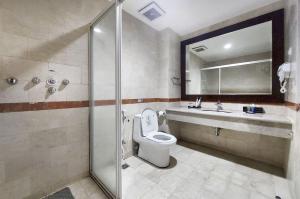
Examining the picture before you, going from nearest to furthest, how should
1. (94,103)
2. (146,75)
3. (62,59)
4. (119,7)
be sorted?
(119,7) → (62,59) → (94,103) → (146,75)

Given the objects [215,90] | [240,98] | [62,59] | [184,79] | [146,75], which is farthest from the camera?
[184,79]

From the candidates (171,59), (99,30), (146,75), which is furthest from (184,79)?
(99,30)

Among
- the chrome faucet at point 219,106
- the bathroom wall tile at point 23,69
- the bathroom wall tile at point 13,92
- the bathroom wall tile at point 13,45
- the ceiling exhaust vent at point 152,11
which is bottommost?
the chrome faucet at point 219,106

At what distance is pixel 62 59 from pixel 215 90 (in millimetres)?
2584

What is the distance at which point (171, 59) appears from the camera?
8.70 feet

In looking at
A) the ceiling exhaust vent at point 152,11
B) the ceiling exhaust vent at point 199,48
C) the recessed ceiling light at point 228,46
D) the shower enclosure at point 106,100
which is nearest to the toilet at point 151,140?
the shower enclosure at point 106,100

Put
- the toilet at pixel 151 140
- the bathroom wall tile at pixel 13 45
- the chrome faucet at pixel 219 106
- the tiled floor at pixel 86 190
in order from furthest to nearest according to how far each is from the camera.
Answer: the chrome faucet at pixel 219 106 → the toilet at pixel 151 140 → the tiled floor at pixel 86 190 → the bathroom wall tile at pixel 13 45

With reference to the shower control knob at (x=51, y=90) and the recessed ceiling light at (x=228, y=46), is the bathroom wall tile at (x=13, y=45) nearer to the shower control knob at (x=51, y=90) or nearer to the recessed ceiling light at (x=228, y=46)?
the shower control knob at (x=51, y=90)

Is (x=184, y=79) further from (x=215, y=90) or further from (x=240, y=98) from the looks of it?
(x=240, y=98)

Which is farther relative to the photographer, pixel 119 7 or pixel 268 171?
pixel 268 171

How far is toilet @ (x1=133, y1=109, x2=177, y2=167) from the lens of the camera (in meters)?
1.80

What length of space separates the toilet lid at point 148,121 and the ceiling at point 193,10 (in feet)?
5.32

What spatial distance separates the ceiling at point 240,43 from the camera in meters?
1.99

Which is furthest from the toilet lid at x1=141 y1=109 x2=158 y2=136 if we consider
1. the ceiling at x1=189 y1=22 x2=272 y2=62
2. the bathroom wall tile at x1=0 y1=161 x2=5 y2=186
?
the ceiling at x1=189 y1=22 x2=272 y2=62
